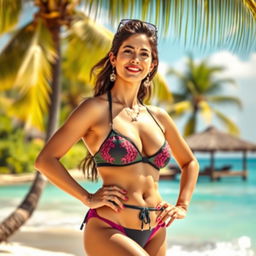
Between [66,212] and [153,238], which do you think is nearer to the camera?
[153,238]

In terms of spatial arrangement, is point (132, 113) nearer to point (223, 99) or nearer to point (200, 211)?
point (200, 211)

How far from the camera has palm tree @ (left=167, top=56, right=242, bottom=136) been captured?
111ft

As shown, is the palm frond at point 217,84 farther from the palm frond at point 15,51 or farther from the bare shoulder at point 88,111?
the bare shoulder at point 88,111

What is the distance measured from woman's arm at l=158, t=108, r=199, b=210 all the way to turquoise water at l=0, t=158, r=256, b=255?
923 cm

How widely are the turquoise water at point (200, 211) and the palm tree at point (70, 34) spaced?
12.2 feet

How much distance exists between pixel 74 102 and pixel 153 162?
31.2 m

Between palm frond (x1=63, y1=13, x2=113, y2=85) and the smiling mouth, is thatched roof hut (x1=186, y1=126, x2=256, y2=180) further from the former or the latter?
the smiling mouth

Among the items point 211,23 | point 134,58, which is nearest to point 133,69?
point 134,58

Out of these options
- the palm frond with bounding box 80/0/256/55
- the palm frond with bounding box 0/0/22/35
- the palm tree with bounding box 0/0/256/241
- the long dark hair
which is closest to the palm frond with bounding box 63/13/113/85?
the palm tree with bounding box 0/0/256/241

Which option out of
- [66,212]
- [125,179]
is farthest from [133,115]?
[66,212]

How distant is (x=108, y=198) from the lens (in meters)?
2.43

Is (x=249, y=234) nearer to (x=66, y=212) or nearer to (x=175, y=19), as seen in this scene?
(x=66, y=212)

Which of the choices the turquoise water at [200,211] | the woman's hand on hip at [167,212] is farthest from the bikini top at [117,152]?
the turquoise water at [200,211]

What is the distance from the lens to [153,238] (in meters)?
2.62
